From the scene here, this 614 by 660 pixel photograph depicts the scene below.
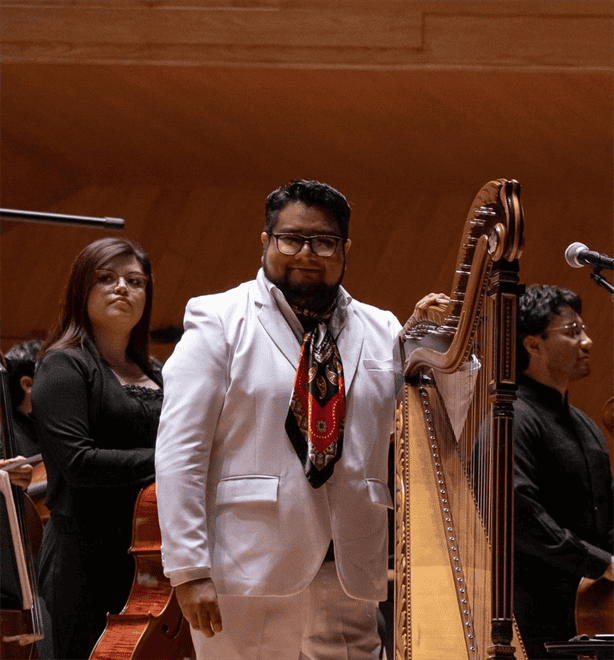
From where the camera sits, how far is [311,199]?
7.04ft

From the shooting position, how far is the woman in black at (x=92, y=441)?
2.44 metres

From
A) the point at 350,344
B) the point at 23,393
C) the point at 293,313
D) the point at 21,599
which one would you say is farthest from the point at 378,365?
the point at 23,393

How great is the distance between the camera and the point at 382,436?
2.18 metres

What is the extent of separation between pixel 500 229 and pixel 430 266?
3312 millimetres

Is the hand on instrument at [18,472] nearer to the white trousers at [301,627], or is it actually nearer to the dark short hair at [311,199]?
the white trousers at [301,627]

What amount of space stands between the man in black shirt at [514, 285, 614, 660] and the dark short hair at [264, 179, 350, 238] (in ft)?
2.72

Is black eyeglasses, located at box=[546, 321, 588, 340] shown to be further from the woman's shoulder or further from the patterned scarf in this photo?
the woman's shoulder

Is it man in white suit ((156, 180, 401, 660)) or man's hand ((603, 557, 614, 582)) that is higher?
man in white suit ((156, 180, 401, 660))

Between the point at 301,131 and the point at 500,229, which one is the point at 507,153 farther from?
the point at 500,229

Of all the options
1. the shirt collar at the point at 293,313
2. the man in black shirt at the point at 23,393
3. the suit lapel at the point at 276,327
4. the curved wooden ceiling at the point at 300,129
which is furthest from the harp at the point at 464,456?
the curved wooden ceiling at the point at 300,129

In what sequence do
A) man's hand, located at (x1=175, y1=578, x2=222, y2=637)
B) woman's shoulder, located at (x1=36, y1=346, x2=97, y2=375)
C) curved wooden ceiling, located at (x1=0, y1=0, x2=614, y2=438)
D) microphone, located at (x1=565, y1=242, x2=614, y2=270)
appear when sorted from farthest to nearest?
curved wooden ceiling, located at (x1=0, y1=0, x2=614, y2=438)
woman's shoulder, located at (x1=36, y1=346, x2=97, y2=375)
man's hand, located at (x1=175, y1=578, x2=222, y2=637)
microphone, located at (x1=565, y1=242, x2=614, y2=270)

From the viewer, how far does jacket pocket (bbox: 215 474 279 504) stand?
197 centimetres

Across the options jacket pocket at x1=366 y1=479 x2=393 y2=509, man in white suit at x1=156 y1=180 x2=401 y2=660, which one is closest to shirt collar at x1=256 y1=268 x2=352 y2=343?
man in white suit at x1=156 y1=180 x2=401 y2=660

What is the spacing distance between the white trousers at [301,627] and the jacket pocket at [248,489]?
18 centimetres
